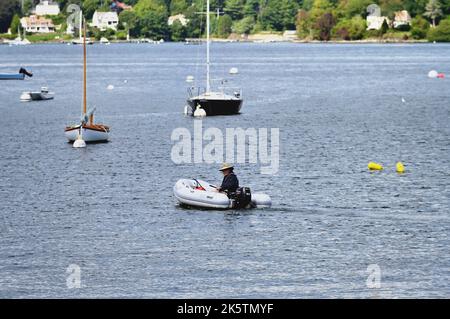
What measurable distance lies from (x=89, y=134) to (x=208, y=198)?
2961cm

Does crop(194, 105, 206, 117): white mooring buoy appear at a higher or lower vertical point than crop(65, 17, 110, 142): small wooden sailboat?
lower

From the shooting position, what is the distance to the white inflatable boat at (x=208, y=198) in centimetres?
4762

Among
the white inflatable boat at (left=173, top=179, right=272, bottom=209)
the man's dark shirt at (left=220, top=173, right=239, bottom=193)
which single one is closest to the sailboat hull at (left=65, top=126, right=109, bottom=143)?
the white inflatable boat at (left=173, top=179, right=272, bottom=209)

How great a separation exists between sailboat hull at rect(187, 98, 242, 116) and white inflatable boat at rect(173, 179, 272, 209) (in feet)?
160

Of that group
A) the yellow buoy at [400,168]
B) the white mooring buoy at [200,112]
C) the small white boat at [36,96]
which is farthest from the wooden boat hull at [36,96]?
the yellow buoy at [400,168]

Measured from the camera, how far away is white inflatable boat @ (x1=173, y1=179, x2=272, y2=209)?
47625 mm

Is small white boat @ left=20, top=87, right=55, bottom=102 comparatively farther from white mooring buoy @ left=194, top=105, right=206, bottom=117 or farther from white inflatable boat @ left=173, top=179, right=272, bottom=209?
white inflatable boat @ left=173, top=179, right=272, bottom=209

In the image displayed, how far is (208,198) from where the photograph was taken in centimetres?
4775

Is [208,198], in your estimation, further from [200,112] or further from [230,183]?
[200,112]

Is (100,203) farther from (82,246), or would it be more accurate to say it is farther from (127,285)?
(127,285)
